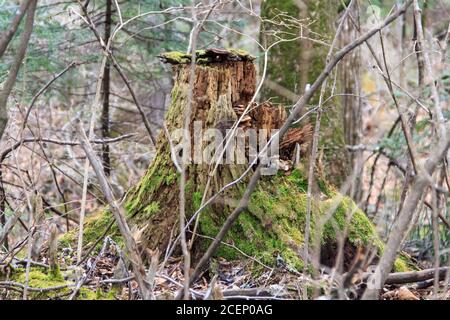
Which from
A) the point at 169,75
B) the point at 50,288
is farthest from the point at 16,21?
the point at 169,75

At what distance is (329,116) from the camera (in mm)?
6418

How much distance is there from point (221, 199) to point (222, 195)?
0.09ft

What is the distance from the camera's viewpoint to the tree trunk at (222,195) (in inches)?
165

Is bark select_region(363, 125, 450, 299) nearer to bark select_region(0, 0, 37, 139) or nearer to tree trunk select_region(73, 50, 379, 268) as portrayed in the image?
tree trunk select_region(73, 50, 379, 268)

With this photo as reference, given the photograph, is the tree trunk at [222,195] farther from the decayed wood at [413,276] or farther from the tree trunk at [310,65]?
the tree trunk at [310,65]

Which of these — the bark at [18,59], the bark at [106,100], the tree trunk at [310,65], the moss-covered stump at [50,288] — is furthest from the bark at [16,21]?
the bark at [106,100]

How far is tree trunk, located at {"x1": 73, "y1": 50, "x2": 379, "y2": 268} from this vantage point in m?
4.20

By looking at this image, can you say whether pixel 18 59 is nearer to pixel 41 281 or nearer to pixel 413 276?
pixel 41 281

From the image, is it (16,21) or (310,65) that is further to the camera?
(310,65)

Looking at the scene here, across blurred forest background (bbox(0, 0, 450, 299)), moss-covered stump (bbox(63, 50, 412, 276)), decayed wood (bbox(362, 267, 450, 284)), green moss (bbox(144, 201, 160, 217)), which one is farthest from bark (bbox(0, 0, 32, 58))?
decayed wood (bbox(362, 267, 450, 284))

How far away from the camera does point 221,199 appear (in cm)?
422
